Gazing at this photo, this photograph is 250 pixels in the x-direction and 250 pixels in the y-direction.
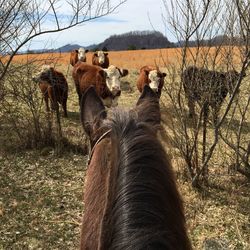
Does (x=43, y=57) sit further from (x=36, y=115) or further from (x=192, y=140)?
(x=192, y=140)

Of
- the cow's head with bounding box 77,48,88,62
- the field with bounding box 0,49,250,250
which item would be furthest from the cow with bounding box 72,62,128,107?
the cow's head with bounding box 77,48,88,62

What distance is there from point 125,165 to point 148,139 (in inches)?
5.6

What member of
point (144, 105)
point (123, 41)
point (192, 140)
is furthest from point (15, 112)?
point (123, 41)

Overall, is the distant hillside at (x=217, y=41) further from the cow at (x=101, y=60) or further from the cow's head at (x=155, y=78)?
the cow at (x=101, y=60)

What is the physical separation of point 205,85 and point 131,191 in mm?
4447

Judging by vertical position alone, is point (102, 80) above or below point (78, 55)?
below

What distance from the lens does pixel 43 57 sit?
249 inches

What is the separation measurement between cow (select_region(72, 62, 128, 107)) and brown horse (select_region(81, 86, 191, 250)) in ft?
26.5

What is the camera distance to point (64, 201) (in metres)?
5.74

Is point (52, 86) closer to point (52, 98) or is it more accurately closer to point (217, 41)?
point (52, 98)

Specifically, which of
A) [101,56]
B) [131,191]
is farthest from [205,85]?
[101,56]

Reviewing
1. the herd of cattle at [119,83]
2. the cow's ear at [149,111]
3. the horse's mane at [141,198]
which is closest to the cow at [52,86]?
the herd of cattle at [119,83]

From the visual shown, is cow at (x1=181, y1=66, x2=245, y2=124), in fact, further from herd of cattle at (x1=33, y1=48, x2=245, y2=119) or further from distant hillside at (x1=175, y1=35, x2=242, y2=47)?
distant hillside at (x1=175, y1=35, x2=242, y2=47)

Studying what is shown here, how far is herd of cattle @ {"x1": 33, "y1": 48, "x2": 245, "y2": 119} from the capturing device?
5617 mm
